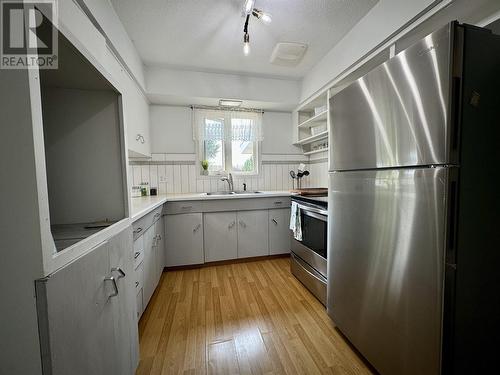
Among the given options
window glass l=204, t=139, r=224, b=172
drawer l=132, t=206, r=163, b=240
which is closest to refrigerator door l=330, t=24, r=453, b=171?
drawer l=132, t=206, r=163, b=240

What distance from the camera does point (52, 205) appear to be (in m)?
0.91

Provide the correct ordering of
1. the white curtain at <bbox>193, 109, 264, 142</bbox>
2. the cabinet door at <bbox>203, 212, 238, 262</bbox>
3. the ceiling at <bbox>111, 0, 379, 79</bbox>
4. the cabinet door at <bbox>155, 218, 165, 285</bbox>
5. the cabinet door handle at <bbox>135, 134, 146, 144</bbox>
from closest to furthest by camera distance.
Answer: the ceiling at <bbox>111, 0, 379, 79</bbox> → the cabinet door at <bbox>155, 218, 165, 285</bbox> → the cabinet door handle at <bbox>135, 134, 146, 144</bbox> → the cabinet door at <bbox>203, 212, 238, 262</bbox> → the white curtain at <bbox>193, 109, 264, 142</bbox>

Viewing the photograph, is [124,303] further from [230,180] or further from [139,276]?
[230,180]

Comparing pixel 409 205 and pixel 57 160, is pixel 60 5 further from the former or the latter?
pixel 409 205

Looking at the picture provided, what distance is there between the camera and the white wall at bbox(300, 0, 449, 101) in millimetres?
1328

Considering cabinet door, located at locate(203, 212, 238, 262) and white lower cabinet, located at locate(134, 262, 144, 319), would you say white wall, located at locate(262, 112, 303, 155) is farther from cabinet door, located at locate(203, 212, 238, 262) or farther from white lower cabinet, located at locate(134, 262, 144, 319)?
white lower cabinet, located at locate(134, 262, 144, 319)

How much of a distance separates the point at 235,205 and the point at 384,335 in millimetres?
1829

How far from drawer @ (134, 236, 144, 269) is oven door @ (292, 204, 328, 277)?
143cm

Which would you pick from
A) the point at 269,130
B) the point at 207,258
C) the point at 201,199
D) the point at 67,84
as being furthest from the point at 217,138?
the point at 67,84

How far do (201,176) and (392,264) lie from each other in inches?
98.8

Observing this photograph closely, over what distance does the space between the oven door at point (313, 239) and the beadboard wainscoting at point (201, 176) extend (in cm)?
105

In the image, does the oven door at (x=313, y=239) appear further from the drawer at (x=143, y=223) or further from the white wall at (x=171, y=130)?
the white wall at (x=171, y=130)

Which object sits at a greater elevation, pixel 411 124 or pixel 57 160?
pixel 411 124

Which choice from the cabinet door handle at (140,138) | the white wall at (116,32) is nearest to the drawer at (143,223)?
the cabinet door handle at (140,138)
